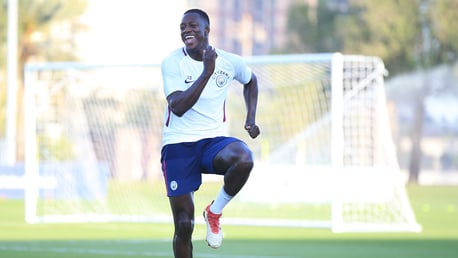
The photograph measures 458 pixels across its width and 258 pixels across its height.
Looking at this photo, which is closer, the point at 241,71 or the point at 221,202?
the point at 221,202

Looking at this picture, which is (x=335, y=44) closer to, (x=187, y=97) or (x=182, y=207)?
(x=182, y=207)

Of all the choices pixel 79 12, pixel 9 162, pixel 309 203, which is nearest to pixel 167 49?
pixel 79 12

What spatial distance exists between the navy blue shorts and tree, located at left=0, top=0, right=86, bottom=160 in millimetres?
38663

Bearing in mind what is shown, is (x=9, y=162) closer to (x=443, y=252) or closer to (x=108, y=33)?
(x=443, y=252)

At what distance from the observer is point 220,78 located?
1136 cm

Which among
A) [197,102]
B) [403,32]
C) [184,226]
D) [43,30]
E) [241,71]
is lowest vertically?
[403,32]

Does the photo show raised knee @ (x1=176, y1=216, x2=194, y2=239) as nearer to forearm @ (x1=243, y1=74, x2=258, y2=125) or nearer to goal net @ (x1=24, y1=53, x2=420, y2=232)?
forearm @ (x1=243, y1=74, x2=258, y2=125)

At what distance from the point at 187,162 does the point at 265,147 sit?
21.0 m

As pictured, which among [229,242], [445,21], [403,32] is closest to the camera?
[229,242]

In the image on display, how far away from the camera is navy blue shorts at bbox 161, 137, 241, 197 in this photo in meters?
11.3

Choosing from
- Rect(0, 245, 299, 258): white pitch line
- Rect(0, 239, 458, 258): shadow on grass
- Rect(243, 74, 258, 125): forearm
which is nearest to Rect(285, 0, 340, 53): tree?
Rect(0, 239, 458, 258): shadow on grass

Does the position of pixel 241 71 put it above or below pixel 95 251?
above

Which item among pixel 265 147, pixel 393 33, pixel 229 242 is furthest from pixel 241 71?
pixel 393 33

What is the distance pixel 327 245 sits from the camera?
18.5 m
